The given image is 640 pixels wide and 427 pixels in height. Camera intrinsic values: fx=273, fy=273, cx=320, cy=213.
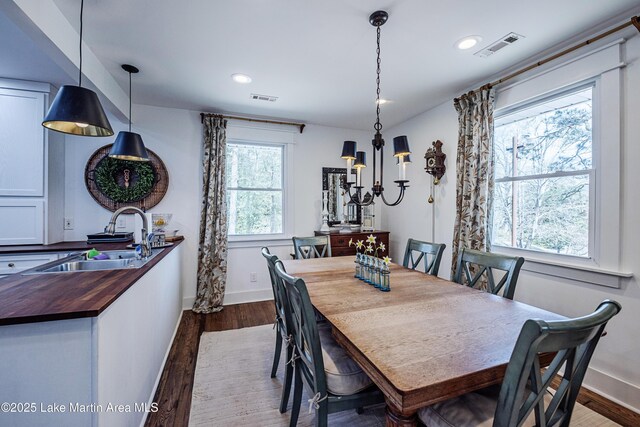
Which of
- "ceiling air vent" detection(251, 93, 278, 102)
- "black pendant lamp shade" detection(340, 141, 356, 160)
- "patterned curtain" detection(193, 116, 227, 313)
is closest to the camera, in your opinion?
Result: "black pendant lamp shade" detection(340, 141, 356, 160)

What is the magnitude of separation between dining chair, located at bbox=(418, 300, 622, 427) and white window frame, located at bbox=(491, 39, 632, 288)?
1445 millimetres

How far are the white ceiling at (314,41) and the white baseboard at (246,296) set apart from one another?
2.57 meters

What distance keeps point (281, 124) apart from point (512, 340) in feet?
12.1

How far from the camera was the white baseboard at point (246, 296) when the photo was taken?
150 inches

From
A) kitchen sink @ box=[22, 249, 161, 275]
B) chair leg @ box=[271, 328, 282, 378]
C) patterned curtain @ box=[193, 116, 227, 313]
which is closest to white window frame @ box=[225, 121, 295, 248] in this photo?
patterned curtain @ box=[193, 116, 227, 313]

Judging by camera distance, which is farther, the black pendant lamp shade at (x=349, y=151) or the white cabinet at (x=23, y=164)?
the white cabinet at (x=23, y=164)

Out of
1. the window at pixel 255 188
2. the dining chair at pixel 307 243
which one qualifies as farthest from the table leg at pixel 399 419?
the window at pixel 255 188

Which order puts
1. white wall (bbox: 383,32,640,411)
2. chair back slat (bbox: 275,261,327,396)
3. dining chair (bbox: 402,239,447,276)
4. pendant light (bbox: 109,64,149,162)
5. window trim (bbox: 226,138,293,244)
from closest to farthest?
chair back slat (bbox: 275,261,327,396)
white wall (bbox: 383,32,640,411)
dining chair (bbox: 402,239,447,276)
pendant light (bbox: 109,64,149,162)
window trim (bbox: 226,138,293,244)

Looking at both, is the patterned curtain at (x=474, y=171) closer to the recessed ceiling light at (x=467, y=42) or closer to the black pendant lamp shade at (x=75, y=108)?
the recessed ceiling light at (x=467, y=42)

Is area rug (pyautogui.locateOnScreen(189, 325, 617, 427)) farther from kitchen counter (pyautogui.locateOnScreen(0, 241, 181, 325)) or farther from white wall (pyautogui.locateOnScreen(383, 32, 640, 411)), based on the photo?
kitchen counter (pyautogui.locateOnScreen(0, 241, 181, 325))

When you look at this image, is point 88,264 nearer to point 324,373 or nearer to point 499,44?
point 324,373

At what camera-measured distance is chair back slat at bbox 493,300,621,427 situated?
740 mm

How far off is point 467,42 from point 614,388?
8.87ft

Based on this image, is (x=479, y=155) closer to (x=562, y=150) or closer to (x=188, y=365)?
(x=562, y=150)
